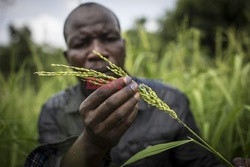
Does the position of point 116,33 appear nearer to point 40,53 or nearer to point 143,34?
point 143,34

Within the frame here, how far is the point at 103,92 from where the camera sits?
796mm

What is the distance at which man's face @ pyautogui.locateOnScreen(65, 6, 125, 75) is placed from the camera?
147cm

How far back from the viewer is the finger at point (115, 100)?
0.78 meters

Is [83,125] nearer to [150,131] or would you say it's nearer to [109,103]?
[150,131]

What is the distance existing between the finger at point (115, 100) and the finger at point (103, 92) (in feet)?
0.05

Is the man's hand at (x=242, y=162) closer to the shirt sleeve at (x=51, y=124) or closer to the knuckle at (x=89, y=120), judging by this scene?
the knuckle at (x=89, y=120)

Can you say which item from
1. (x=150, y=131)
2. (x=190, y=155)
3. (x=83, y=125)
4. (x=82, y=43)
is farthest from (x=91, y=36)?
(x=190, y=155)

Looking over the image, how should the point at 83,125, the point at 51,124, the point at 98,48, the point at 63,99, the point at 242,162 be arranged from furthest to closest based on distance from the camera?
the point at 63,99, the point at 51,124, the point at 83,125, the point at 98,48, the point at 242,162

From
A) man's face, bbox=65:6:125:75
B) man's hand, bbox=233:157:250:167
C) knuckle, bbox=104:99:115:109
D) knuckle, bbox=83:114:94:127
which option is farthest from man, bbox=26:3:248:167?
man's hand, bbox=233:157:250:167

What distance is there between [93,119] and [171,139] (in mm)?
807

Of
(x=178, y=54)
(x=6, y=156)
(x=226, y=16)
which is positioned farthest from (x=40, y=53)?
(x=226, y=16)

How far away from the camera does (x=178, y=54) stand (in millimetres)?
2365

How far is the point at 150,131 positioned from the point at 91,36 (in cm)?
71

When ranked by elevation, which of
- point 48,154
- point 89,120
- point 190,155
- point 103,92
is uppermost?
point 103,92
